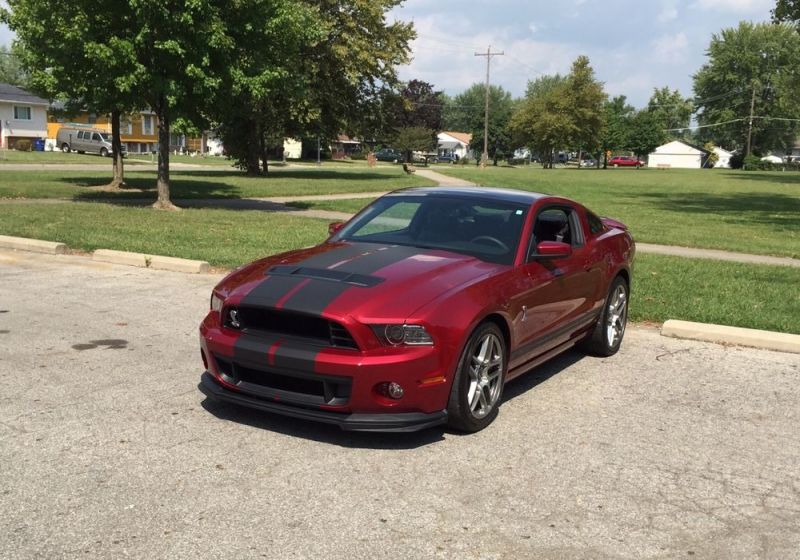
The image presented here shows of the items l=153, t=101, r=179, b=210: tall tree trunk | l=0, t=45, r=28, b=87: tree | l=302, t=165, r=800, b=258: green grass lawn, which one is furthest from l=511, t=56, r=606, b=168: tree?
l=153, t=101, r=179, b=210: tall tree trunk

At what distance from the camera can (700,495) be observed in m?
4.09

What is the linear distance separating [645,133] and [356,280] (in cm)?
11008

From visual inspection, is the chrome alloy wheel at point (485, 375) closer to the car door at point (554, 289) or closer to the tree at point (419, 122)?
the car door at point (554, 289)

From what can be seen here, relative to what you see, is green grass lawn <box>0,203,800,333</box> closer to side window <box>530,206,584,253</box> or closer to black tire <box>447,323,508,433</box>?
side window <box>530,206,584,253</box>

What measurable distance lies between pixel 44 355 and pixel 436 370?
3565mm

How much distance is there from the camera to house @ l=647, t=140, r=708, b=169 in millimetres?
127938

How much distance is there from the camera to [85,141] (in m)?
59.7

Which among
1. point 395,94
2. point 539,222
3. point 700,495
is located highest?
point 395,94

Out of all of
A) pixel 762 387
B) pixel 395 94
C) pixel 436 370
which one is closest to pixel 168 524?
pixel 436 370

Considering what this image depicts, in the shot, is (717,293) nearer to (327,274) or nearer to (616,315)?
(616,315)

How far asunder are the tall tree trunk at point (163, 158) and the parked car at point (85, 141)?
41720 mm

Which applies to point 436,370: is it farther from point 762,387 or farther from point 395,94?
point 395,94

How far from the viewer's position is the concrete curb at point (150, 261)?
10609mm

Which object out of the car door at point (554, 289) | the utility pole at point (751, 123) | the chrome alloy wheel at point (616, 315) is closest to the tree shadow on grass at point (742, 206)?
the chrome alloy wheel at point (616, 315)
